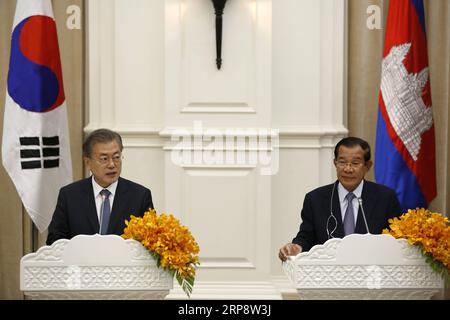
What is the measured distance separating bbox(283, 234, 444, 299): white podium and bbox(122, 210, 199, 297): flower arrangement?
1.29 feet

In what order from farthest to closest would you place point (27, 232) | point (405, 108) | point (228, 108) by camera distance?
point (27, 232)
point (228, 108)
point (405, 108)

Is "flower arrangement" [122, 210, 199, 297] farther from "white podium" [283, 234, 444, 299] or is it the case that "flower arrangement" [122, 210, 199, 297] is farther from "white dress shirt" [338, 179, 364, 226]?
"white dress shirt" [338, 179, 364, 226]

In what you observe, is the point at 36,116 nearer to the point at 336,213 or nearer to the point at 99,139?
the point at 99,139

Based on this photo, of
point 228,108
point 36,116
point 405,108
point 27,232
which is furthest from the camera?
point 27,232

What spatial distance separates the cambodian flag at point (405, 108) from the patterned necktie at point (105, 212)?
6.24ft

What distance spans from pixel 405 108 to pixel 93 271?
2.58m

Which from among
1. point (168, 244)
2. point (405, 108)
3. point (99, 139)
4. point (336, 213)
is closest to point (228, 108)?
point (405, 108)

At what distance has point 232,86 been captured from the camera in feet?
16.5

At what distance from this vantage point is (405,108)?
4691 millimetres

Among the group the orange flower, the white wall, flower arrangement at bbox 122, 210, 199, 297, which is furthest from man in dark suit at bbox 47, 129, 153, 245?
the white wall

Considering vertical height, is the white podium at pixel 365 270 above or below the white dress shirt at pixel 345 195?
below


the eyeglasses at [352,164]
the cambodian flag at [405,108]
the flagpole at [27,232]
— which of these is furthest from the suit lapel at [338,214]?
the flagpole at [27,232]

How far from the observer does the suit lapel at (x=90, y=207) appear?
3482mm

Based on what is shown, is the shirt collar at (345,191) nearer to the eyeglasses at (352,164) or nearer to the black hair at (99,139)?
the eyeglasses at (352,164)
